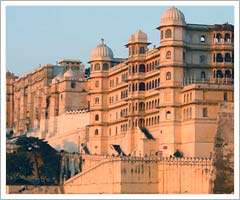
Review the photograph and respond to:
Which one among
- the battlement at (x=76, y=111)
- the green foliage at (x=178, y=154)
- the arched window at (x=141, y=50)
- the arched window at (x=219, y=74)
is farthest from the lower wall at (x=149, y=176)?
the battlement at (x=76, y=111)

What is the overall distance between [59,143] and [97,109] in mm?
5192

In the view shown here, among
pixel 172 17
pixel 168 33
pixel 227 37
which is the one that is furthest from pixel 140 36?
pixel 227 37

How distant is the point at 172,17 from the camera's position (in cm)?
8156

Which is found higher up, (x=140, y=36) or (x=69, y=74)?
(x=140, y=36)

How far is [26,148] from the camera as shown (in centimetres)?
8738

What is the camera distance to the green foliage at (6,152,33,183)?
84.4 m

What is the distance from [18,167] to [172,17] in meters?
13.9

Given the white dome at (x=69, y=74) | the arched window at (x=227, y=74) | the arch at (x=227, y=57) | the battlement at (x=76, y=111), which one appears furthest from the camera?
the white dome at (x=69, y=74)

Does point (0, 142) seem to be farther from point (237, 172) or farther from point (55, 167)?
point (55, 167)

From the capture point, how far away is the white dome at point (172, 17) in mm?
81375

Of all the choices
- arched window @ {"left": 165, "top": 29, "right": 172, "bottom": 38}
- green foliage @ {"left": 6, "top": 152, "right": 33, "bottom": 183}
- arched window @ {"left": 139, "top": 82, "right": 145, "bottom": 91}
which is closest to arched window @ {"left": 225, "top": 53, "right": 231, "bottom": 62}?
arched window @ {"left": 165, "top": 29, "right": 172, "bottom": 38}

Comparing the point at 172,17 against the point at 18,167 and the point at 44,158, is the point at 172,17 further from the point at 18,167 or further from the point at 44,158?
the point at 18,167

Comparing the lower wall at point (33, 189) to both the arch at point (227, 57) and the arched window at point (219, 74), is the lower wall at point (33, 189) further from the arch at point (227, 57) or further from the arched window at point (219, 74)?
the arch at point (227, 57)

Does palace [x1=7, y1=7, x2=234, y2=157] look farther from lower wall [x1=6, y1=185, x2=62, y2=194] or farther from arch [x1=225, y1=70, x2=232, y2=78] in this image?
lower wall [x1=6, y1=185, x2=62, y2=194]
